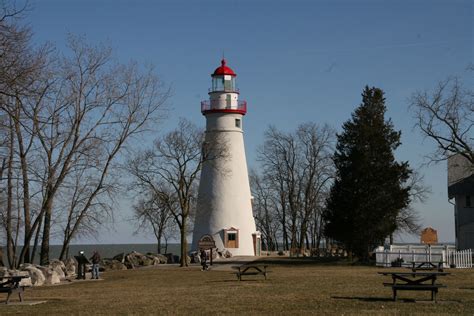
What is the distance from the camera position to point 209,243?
46.3 m

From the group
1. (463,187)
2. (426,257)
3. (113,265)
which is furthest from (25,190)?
(463,187)

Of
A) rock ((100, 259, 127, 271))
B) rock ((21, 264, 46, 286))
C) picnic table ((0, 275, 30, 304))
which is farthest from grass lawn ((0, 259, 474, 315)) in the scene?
rock ((100, 259, 127, 271))

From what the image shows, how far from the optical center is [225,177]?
5653 cm

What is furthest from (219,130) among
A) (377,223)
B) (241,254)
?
(377,223)

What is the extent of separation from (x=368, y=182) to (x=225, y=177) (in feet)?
44.3

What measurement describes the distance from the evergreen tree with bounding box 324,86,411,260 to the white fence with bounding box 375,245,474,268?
4.18 m

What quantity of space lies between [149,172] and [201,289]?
23.4 metres

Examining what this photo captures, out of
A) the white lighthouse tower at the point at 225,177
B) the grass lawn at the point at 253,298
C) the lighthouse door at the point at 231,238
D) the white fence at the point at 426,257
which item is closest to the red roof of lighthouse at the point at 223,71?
the white lighthouse tower at the point at 225,177

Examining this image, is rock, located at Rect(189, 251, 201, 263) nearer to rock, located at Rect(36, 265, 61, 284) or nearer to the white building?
the white building

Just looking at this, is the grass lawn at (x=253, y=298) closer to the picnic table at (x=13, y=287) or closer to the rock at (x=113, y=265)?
the picnic table at (x=13, y=287)

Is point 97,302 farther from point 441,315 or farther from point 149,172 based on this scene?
point 149,172

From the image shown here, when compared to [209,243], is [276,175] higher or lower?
higher

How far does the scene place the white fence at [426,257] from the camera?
39469 mm

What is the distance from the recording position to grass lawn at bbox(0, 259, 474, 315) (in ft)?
59.4
